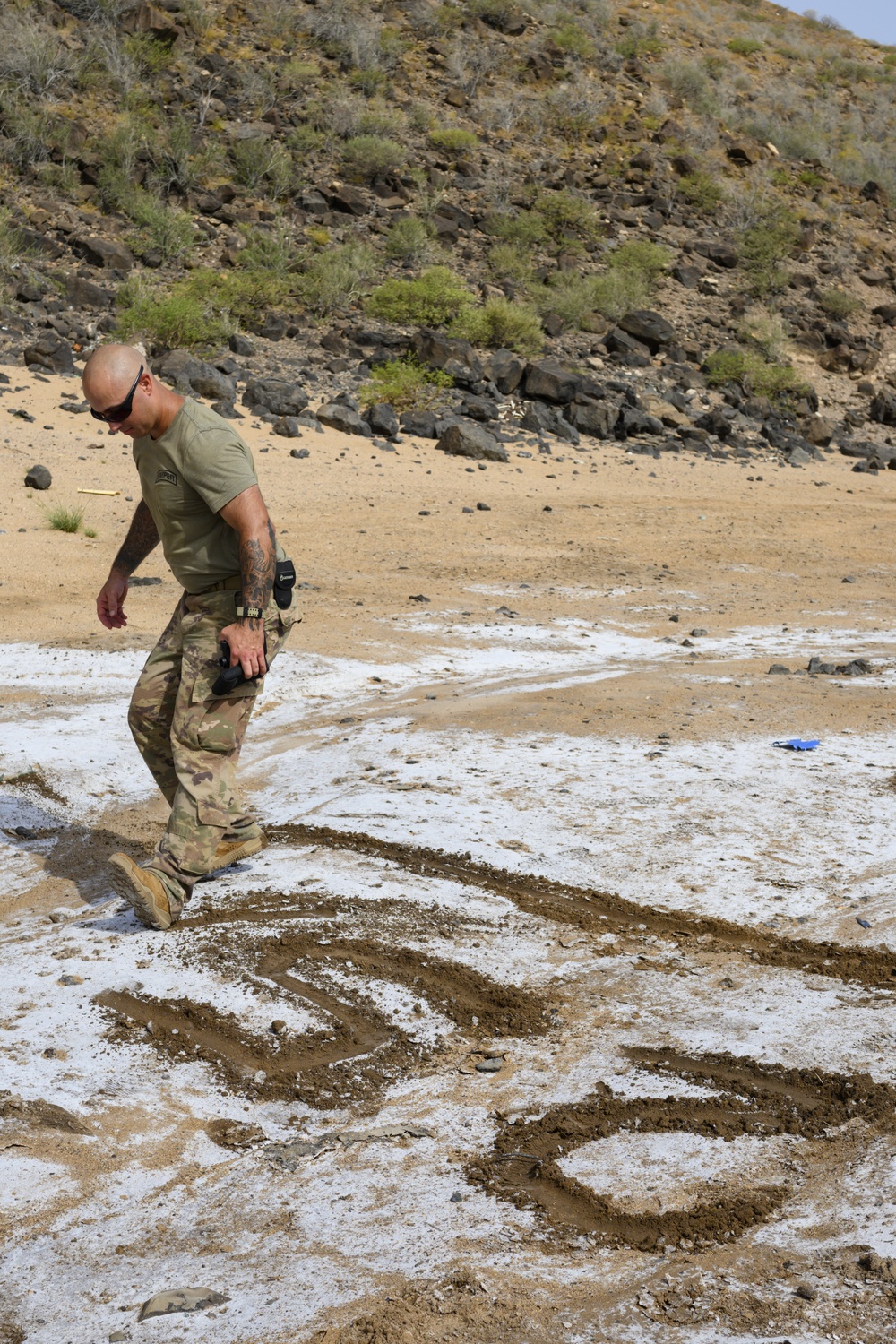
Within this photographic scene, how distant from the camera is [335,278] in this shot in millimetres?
18672

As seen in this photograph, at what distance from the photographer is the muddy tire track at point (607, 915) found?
333 cm

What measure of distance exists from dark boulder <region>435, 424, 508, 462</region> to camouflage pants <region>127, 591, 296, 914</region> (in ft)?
34.9

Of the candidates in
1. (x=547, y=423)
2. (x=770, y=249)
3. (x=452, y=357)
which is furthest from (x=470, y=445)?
(x=770, y=249)

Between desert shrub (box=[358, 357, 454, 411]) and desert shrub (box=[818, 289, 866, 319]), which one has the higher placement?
desert shrub (box=[818, 289, 866, 319])

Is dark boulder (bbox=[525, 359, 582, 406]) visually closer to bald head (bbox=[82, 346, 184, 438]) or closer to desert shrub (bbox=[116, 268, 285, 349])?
desert shrub (bbox=[116, 268, 285, 349])

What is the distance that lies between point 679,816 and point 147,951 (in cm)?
191

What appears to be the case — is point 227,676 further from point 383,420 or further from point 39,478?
point 383,420

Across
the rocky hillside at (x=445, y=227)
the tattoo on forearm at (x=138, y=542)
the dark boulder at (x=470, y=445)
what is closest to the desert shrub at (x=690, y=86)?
the rocky hillside at (x=445, y=227)

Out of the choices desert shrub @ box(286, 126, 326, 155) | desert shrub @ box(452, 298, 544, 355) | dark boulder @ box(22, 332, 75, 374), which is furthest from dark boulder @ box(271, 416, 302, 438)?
desert shrub @ box(286, 126, 326, 155)

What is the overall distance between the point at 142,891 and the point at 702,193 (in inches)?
1058

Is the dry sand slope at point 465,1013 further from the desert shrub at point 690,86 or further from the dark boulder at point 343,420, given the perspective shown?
the desert shrub at point 690,86

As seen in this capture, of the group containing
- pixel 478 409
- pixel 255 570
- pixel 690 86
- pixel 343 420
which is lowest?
pixel 255 570

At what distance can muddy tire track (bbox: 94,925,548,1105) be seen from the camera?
2830 millimetres

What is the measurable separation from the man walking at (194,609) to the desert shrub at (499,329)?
14960 mm
